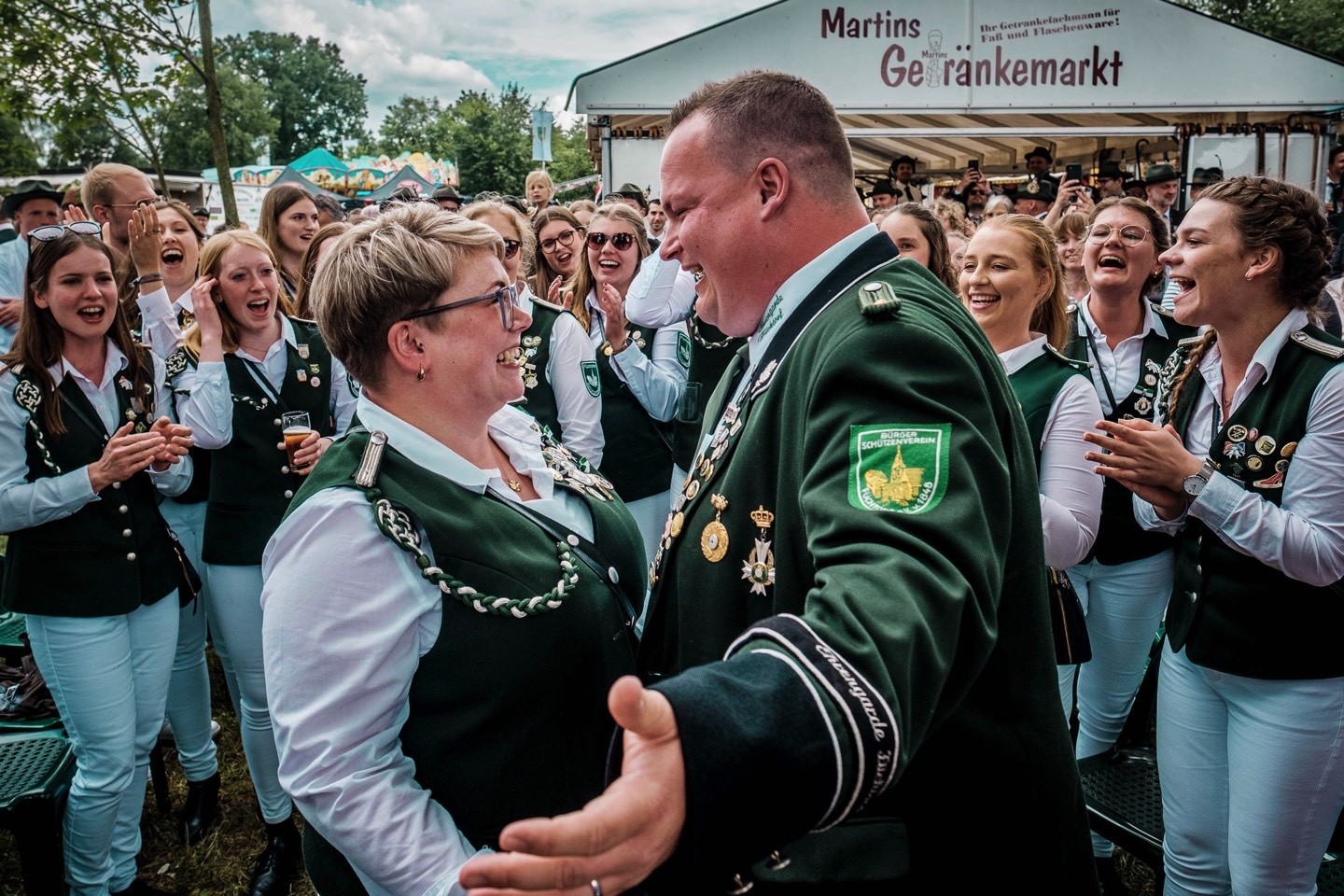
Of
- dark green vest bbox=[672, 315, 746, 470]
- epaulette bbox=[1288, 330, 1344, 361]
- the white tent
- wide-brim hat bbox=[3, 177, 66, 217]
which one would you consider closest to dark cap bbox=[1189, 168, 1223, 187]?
the white tent

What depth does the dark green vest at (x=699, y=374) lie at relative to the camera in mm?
4988

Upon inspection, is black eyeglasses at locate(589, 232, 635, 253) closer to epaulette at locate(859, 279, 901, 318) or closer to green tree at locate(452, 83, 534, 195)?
epaulette at locate(859, 279, 901, 318)

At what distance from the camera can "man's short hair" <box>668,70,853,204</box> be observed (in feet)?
5.57

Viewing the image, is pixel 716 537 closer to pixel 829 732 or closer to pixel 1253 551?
pixel 829 732

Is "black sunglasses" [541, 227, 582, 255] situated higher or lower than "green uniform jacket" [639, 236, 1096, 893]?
higher

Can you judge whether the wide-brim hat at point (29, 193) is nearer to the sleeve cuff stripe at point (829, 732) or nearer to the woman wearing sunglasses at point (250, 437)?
the woman wearing sunglasses at point (250, 437)

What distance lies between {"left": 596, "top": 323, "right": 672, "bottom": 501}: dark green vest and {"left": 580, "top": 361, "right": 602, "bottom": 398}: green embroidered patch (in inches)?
7.5

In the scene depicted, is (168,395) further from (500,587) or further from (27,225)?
(27,225)

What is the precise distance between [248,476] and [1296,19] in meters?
51.3

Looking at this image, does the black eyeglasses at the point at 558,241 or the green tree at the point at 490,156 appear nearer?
the black eyeglasses at the point at 558,241

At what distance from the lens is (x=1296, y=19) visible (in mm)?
40875

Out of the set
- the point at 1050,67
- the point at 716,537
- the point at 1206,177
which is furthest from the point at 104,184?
the point at 1050,67

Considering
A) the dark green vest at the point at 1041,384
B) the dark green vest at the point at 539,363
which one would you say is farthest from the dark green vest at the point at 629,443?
the dark green vest at the point at 1041,384

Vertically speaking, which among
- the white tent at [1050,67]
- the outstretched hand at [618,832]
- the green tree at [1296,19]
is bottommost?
the outstretched hand at [618,832]
